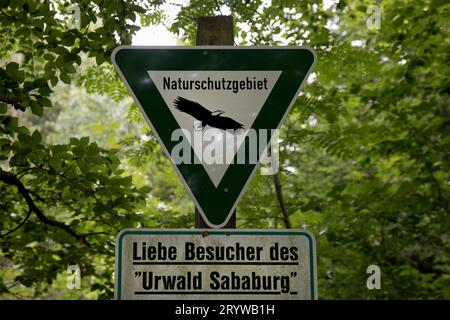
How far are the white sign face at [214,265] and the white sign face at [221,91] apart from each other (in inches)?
15.0

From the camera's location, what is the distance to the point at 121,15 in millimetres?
4383

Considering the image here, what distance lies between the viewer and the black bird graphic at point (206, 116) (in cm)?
237

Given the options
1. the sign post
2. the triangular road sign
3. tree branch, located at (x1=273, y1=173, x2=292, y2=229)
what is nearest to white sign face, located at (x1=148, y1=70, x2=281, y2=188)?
the triangular road sign

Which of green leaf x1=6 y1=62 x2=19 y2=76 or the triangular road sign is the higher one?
green leaf x1=6 y1=62 x2=19 y2=76

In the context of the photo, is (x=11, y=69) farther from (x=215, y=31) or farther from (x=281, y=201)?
(x=281, y=201)

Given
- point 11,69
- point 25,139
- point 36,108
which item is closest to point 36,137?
point 25,139

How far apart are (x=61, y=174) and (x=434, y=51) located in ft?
15.5

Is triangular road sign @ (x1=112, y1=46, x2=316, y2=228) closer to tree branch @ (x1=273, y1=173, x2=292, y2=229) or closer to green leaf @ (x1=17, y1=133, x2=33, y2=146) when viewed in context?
green leaf @ (x1=17, y1=133, x2=33, y2=146)

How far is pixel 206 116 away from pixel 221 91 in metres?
0.14

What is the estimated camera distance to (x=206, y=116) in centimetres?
238

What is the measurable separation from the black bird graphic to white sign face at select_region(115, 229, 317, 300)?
419 mm

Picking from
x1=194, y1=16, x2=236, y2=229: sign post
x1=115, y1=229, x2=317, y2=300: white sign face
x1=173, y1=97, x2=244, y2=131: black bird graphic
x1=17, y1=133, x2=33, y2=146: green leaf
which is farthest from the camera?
x1=17, y1=133, x2=33, y2=146: green leaf

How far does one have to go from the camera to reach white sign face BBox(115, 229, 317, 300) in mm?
2242

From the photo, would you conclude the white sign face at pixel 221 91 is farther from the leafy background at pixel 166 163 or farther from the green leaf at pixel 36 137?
the green leaf at pixel 36 137
